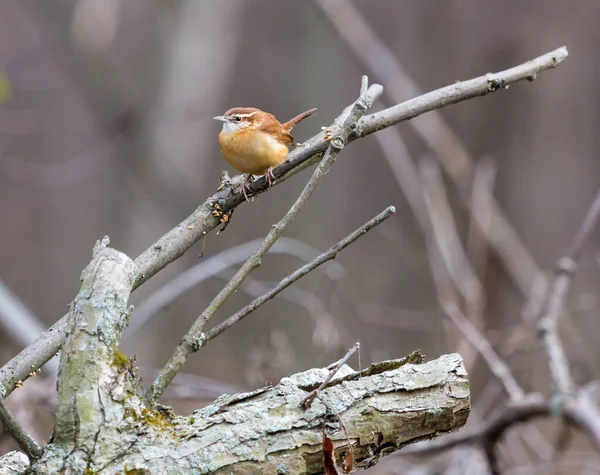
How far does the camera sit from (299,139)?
920 centimetres

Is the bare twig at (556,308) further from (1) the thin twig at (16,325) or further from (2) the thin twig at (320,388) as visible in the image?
(1) the thin twig at (16,325)

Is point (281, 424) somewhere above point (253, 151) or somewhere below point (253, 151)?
below

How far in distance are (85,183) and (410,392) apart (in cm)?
981

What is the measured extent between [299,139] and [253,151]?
7.15 metres

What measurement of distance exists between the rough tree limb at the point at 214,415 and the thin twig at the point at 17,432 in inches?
0.6

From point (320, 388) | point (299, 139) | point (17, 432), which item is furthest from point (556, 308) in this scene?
point (299, 139)

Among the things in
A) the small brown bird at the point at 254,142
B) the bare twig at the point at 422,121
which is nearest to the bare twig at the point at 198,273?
the small brown bird at the point at 254,142

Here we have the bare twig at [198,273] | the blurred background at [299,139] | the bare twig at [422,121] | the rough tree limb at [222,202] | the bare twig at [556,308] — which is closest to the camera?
the rough tree limb at [222,202]

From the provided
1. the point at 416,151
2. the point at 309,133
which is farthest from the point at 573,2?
the point at 309,133

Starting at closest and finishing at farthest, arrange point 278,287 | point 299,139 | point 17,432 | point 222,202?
point 17,432 → point 278,287 → point 222,202 → point 299,139

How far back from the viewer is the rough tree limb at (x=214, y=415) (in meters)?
1.11

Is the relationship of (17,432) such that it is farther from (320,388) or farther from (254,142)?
(254,142)

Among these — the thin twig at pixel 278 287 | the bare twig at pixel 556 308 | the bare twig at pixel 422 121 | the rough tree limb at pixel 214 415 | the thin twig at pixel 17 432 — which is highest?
the bare twig at pixel 422 121

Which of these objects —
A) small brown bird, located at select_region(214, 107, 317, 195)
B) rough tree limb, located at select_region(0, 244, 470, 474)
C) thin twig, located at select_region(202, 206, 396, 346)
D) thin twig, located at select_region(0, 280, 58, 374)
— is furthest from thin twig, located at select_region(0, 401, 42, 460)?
thin twig, located at select_region(0, 280, 58, 374)
